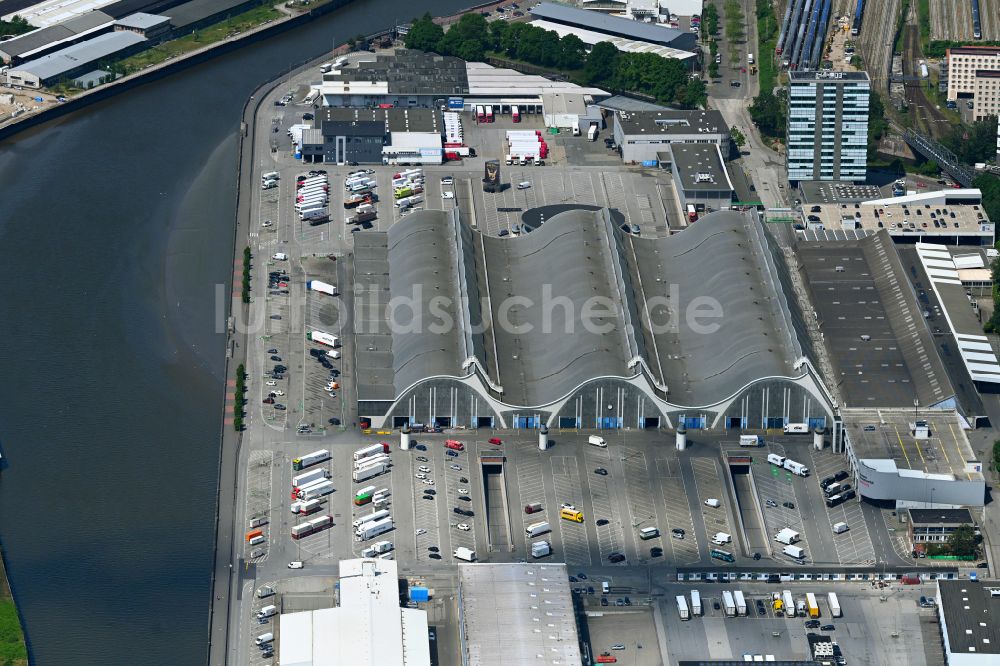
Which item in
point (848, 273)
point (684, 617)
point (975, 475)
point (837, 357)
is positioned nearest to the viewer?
point (684, 617)

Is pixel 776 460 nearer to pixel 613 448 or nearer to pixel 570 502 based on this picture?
pixel 613 448

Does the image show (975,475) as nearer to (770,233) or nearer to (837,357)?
(837,357)

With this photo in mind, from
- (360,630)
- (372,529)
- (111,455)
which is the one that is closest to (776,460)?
(372,529)

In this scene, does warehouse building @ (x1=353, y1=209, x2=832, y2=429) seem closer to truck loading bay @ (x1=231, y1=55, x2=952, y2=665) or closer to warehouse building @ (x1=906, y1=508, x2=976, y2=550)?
truck loading bay @ (x1=231, y1=55, x2=952, y2=665)

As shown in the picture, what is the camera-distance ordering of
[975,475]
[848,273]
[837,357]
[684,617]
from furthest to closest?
[848,273]
[837,357]
[975,475]
[684,617]

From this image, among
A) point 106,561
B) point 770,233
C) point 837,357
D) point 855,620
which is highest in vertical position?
point 770,233

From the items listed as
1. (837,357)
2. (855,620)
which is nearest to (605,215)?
(837,357)
